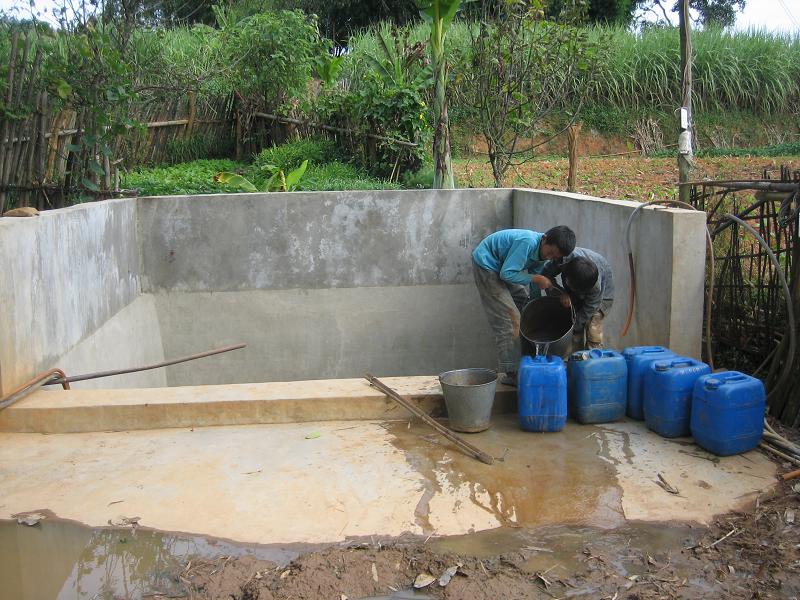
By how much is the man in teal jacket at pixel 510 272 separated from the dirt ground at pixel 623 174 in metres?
5.40

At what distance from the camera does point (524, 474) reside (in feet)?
14.9

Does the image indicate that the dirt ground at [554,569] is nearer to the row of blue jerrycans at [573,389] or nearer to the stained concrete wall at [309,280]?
the row of blue jerrycans at [573,389]

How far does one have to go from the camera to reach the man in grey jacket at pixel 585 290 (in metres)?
5.57

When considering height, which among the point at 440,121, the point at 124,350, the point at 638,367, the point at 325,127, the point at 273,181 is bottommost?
the point at 124,350

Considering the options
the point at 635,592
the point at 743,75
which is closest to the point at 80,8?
the point at 635,592

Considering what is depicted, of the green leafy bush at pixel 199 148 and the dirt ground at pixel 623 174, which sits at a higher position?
the green leafy bush at pixel 199 148

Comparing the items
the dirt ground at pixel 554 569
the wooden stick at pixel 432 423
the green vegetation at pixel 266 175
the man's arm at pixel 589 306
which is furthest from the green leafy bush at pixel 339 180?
the dirt ground at pixel 554 569

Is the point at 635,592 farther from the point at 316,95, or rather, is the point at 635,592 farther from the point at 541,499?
the point at 316,95

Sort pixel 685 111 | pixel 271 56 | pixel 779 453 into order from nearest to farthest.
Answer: pixel 779 453
pixel 685 111
pixel 271 56

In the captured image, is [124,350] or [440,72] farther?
[440,72]

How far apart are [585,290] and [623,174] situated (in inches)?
320

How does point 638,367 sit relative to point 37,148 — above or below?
below

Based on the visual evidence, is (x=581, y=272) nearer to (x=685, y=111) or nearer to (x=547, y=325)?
(x=547, y=325)

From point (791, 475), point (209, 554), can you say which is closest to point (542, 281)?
point (791, 475)
